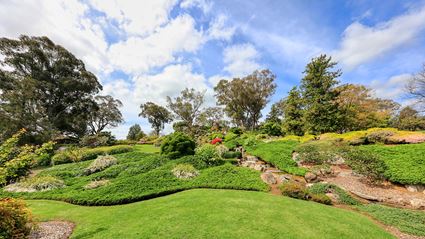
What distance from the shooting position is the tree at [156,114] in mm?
48625

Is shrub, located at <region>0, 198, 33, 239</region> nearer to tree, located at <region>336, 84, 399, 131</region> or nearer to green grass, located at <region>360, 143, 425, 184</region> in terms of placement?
green grass, located at <region>360, 143, 425, 184</region>

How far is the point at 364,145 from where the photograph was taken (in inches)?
502

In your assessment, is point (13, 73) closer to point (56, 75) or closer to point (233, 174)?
point (56, 75)

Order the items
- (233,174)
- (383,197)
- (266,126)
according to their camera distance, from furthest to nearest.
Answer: (266,126), (233,174), (383,197)

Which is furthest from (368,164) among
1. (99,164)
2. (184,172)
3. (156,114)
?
(156,114)

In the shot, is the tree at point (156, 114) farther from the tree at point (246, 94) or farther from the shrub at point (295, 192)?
the shrub at point (295, 192)

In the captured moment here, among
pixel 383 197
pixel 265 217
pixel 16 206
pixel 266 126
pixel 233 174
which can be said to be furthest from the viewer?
pixel 266 126

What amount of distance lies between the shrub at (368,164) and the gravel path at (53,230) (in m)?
13.0

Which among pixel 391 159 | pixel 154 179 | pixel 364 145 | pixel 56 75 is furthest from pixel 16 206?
pixel 56 75

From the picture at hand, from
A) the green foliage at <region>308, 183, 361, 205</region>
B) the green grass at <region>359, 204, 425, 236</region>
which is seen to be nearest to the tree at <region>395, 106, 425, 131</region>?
the green foliage at <region>308, 183, 361, 205</region>

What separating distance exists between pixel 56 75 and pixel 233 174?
2946cm

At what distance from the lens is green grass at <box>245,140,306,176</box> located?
495 inches

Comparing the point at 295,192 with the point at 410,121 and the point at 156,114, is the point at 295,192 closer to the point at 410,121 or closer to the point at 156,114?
the point at 410,121

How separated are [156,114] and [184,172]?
4101 centimetres
